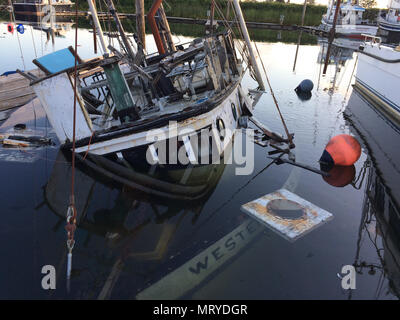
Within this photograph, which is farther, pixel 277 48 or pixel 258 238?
pixel 277 48

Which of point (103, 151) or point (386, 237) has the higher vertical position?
point (103, 151)

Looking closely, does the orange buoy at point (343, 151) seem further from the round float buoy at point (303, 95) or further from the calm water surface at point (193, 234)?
the round float buoy at point (303, 95)

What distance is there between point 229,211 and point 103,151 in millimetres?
4769

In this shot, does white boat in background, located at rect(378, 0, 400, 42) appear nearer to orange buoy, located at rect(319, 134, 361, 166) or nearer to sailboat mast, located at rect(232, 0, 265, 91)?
sailboat mast, located at rect(232, 0, 265, 91)

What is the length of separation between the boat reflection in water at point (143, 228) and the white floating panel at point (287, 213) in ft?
1.54

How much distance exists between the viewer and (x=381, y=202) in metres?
10.3

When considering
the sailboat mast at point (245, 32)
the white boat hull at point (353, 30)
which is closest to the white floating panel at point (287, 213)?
the sailboat mast at point (245, 32)

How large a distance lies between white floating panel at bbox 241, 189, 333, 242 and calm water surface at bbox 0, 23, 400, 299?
23 cm

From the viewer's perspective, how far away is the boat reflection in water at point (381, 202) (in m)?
7.48

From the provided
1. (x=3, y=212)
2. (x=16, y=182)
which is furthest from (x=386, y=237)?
(x=16, y=182)

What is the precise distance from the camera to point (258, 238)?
8.12 m

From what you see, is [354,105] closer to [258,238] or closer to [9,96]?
[258,238]

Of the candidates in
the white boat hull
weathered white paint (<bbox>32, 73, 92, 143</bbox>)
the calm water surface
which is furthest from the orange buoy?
the white boat hull

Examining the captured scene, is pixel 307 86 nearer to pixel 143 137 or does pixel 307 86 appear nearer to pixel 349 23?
pixel 143 137
